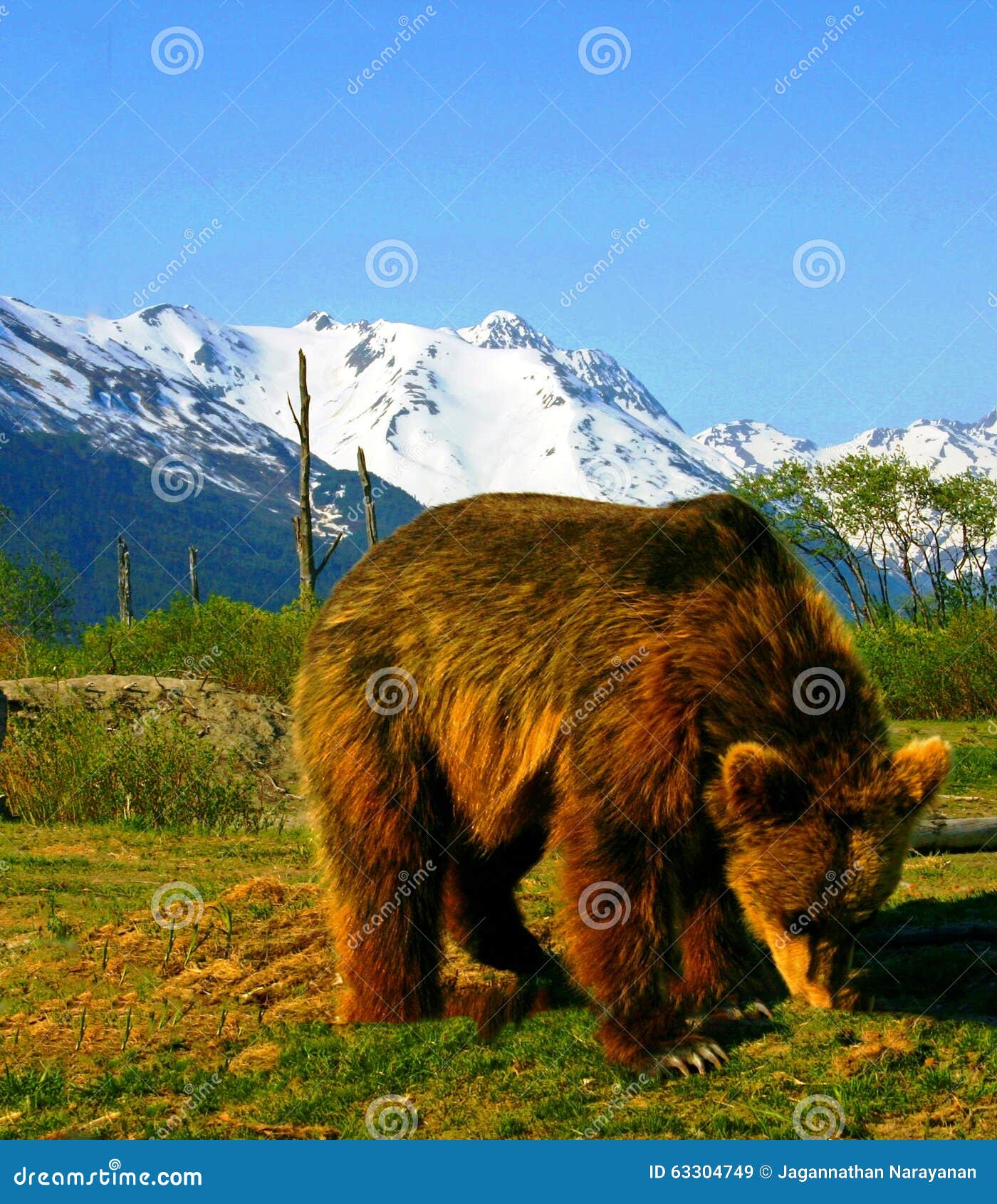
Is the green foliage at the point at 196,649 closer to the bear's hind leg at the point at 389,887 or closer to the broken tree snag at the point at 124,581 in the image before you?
the bear's hind leg at the point at 389,887

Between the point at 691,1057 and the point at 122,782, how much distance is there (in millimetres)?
9047

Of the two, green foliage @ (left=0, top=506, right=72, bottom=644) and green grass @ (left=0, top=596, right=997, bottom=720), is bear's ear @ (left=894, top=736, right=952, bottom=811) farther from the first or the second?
green foliage @ (left=0, top=506, right=72, bottom=644)

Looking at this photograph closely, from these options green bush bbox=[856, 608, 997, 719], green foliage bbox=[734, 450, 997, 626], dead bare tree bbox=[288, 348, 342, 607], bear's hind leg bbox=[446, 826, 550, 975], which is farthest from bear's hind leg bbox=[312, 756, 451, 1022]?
green foliage bbox=[734, 450, 997, 626]

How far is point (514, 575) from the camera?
6047 mm

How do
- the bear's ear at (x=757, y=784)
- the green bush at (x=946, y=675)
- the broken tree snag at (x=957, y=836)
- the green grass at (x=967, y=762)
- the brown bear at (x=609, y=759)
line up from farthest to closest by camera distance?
the green bush at (x=946, y=675) < the green grass at (x=967, y=762) < the broken tree snag at (x=957, y=836) < the brown bear at (x=609, y=759) < the bear's ear at (x=757, y=784)

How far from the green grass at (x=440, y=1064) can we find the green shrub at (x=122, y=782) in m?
5.50

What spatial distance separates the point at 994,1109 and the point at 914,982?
4.84 ft

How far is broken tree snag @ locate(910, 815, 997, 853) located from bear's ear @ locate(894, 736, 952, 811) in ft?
15.0

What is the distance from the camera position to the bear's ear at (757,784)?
5.02 metres

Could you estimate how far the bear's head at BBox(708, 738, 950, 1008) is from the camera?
16.5ft

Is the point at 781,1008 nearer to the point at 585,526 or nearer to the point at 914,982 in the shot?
the point at 914,982

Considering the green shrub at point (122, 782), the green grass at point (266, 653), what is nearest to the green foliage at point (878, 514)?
the green grass at point (266, 653)

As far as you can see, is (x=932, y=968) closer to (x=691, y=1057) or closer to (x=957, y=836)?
(x=691, y=1057)

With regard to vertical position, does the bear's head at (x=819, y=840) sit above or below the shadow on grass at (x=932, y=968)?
above
